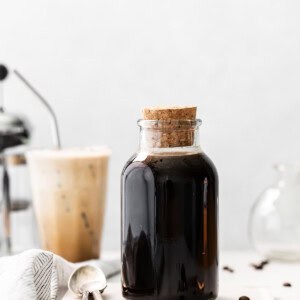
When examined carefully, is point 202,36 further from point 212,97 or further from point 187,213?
point 187,213

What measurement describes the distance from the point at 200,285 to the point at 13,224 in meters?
0.61

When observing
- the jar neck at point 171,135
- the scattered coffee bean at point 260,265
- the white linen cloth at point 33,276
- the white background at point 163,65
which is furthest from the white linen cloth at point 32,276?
the white background at point 163,65

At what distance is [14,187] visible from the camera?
1.44m

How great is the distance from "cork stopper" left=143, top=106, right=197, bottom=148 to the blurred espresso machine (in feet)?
1.42

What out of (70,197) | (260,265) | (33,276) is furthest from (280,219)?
(33,276)

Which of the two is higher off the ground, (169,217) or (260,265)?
(169,217)

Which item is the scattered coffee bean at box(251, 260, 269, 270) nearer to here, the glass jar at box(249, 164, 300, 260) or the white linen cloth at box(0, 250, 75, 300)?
the glass jar at box(249, 164, 300, 260)

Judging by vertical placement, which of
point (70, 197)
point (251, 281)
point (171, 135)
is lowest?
point (251, 281)

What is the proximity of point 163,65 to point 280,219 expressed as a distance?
383 mm

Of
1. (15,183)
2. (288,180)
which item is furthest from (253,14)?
(15,183)

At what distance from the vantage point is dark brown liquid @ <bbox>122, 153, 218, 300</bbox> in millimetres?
886

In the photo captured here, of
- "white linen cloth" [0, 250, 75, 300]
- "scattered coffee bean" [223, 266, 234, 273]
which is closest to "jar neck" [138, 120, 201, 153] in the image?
"white linen cloth" [0, 250, 75, 300]

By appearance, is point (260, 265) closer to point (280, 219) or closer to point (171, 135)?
point (280, 219)

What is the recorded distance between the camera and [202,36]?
1419 millimetres
